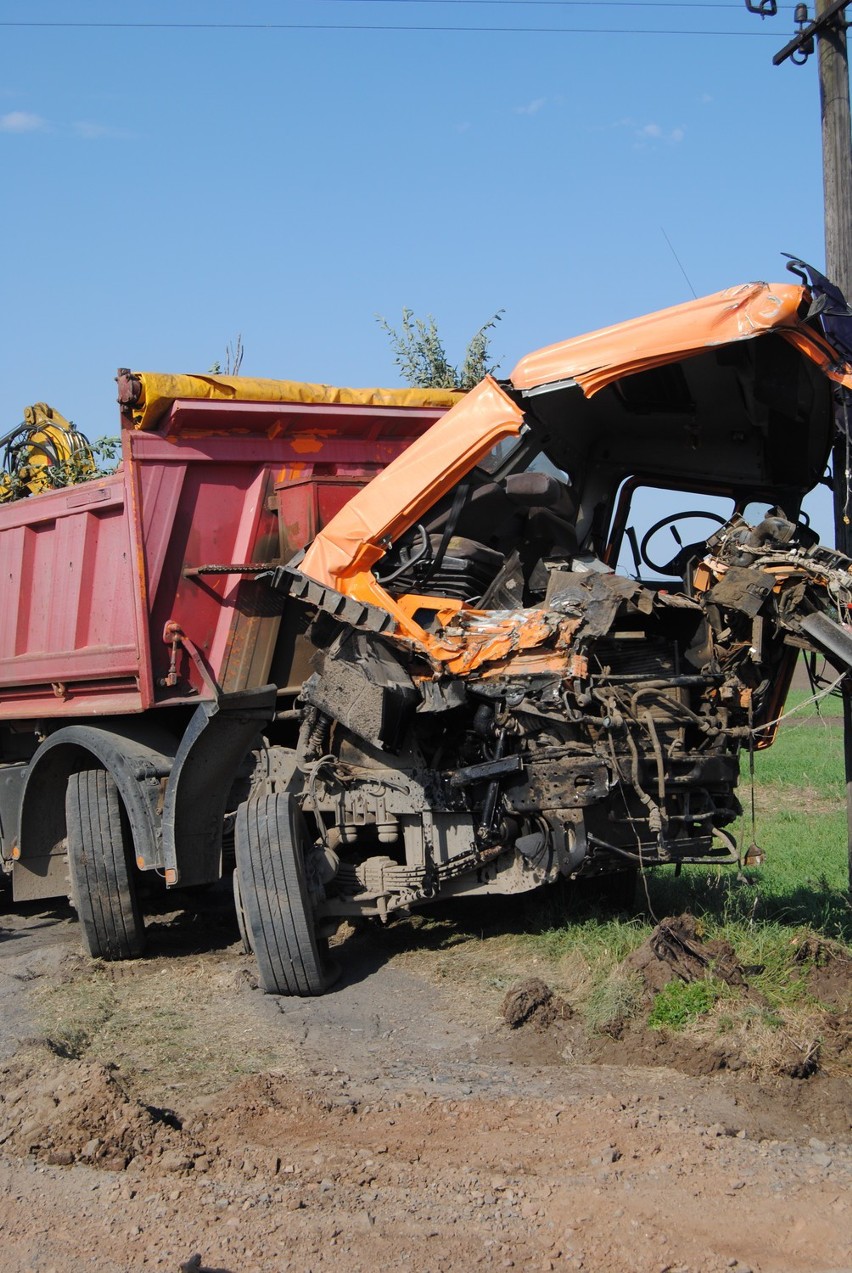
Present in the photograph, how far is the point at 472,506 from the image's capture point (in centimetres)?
643

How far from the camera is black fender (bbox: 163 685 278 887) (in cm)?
619

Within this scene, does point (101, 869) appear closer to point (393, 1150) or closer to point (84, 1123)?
point (84, 1123)

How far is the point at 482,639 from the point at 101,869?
2.82 meters

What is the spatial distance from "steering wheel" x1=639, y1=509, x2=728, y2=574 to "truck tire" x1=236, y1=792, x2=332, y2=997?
97.2 inches

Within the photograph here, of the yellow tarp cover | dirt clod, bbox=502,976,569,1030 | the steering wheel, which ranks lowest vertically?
dirt clod, bbox=502,976,569,1030

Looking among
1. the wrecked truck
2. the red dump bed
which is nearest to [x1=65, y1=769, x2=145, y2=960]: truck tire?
the wrecked truck

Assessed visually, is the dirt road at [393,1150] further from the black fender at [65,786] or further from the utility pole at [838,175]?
the utility pole at [838,175]

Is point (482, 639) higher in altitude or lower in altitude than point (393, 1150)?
higher

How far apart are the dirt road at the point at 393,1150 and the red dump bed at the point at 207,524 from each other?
1.94m

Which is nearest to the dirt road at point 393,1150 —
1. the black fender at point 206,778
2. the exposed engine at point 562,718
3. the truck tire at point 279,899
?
the truck tire at point 279,899

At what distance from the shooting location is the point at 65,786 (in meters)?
7.96

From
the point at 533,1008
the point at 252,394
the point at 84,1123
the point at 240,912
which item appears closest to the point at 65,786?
the point at 240,912

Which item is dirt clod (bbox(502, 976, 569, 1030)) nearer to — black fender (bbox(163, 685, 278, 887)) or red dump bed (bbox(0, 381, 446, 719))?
black fender (bbox(163, 685, 278, 887))

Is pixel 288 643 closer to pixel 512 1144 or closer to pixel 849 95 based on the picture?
pixel 512 1144
